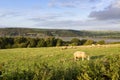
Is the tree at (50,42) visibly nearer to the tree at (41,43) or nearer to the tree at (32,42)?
the tree at (41,43)

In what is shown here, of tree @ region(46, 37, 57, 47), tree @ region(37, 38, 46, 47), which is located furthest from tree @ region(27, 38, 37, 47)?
tree @ region(46, 37, 57, 47)

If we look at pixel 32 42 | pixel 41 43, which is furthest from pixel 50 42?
pixel 32 42

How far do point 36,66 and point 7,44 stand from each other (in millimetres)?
64056

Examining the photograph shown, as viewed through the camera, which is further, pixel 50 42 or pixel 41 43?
pixel 50 42

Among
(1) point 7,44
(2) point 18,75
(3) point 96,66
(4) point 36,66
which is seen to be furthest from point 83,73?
(1) point 7,44

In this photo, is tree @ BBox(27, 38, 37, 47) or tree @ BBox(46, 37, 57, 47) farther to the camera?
tree @ BBox(46, 37, 57, 47)

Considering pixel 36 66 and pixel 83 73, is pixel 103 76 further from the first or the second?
pixel 36 66

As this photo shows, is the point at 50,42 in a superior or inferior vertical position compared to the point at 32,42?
inferior

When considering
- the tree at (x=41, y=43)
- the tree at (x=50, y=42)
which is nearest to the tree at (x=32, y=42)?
the tree at (x=41, y=43)

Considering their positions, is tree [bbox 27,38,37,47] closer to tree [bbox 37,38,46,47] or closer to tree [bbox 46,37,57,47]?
tree [bbox 37,38,46,47]

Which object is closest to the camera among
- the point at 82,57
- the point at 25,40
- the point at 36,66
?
the point at 36,66

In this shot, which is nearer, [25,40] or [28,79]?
[28,79]

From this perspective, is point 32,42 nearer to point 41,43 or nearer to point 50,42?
point 41,43

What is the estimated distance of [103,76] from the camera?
911 centimetres
